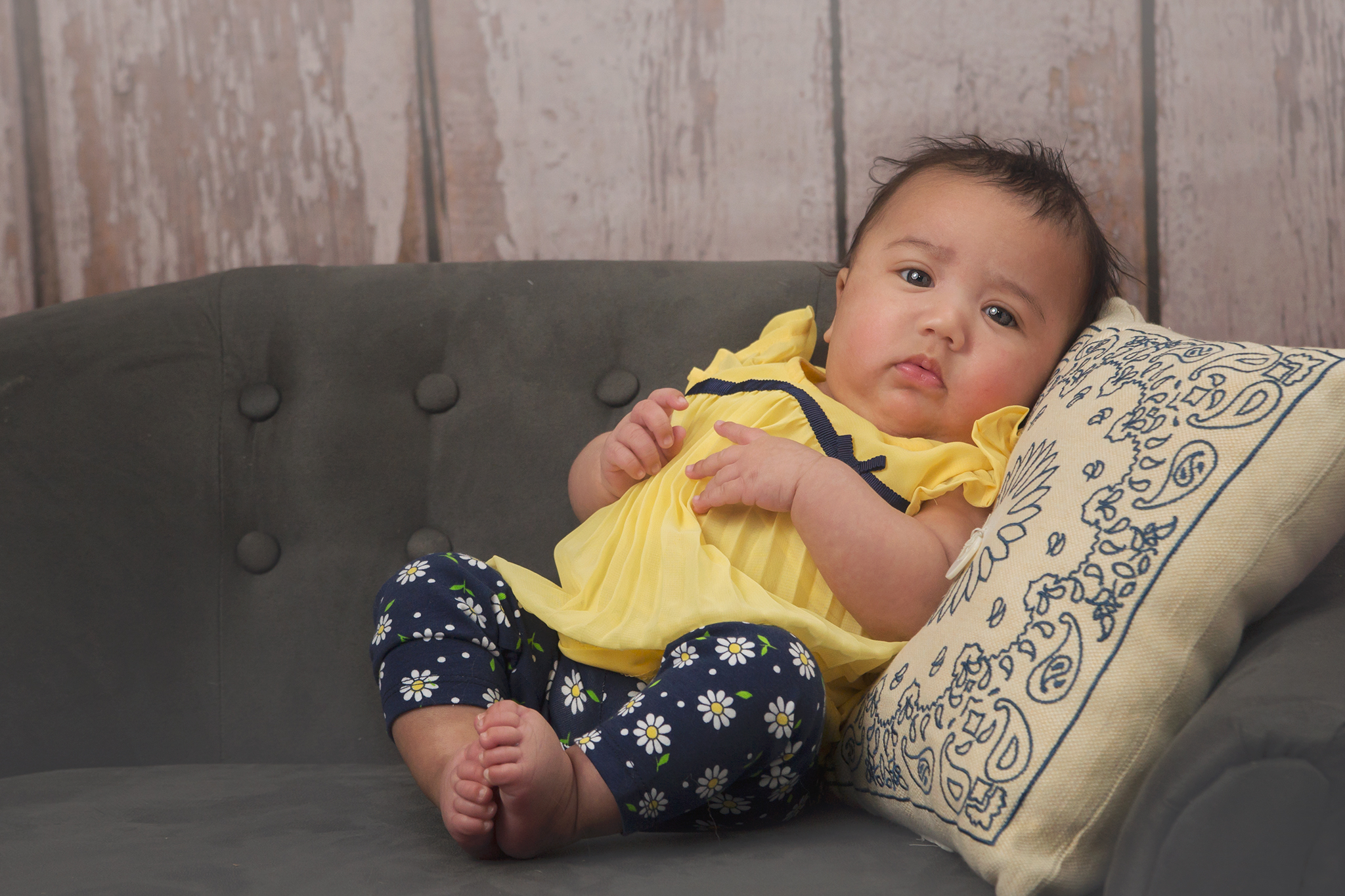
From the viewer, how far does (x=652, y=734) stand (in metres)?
0.73

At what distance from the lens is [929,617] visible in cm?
83

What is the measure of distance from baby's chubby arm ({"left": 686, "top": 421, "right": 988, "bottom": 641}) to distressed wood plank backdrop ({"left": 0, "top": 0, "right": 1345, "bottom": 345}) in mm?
577

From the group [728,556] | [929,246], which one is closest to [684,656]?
[728,556]

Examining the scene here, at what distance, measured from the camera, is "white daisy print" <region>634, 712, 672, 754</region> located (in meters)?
0.72

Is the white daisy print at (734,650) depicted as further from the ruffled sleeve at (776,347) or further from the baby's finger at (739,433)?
the ruffled sleeve at (776,347)

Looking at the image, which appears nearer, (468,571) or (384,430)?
(468,571)

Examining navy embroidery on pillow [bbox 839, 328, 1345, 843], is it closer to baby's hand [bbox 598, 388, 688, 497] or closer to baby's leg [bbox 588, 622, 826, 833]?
baby's leg [bbox 588, 622, 826, 833]

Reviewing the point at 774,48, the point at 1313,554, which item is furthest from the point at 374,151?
the point at 1313,554

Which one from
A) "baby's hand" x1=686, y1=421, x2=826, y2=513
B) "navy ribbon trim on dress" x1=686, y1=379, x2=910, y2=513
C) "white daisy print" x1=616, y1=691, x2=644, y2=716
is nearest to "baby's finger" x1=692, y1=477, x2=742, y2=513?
"baby's hand" x1=686, y1=421, x2=826, y2=513

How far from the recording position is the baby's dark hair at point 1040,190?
3.34 ft

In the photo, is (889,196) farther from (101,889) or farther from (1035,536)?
(101,889)

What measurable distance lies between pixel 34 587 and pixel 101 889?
1.59ft

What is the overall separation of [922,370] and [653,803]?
50cm

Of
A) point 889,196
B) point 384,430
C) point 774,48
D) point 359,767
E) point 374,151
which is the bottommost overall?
point 359,767
